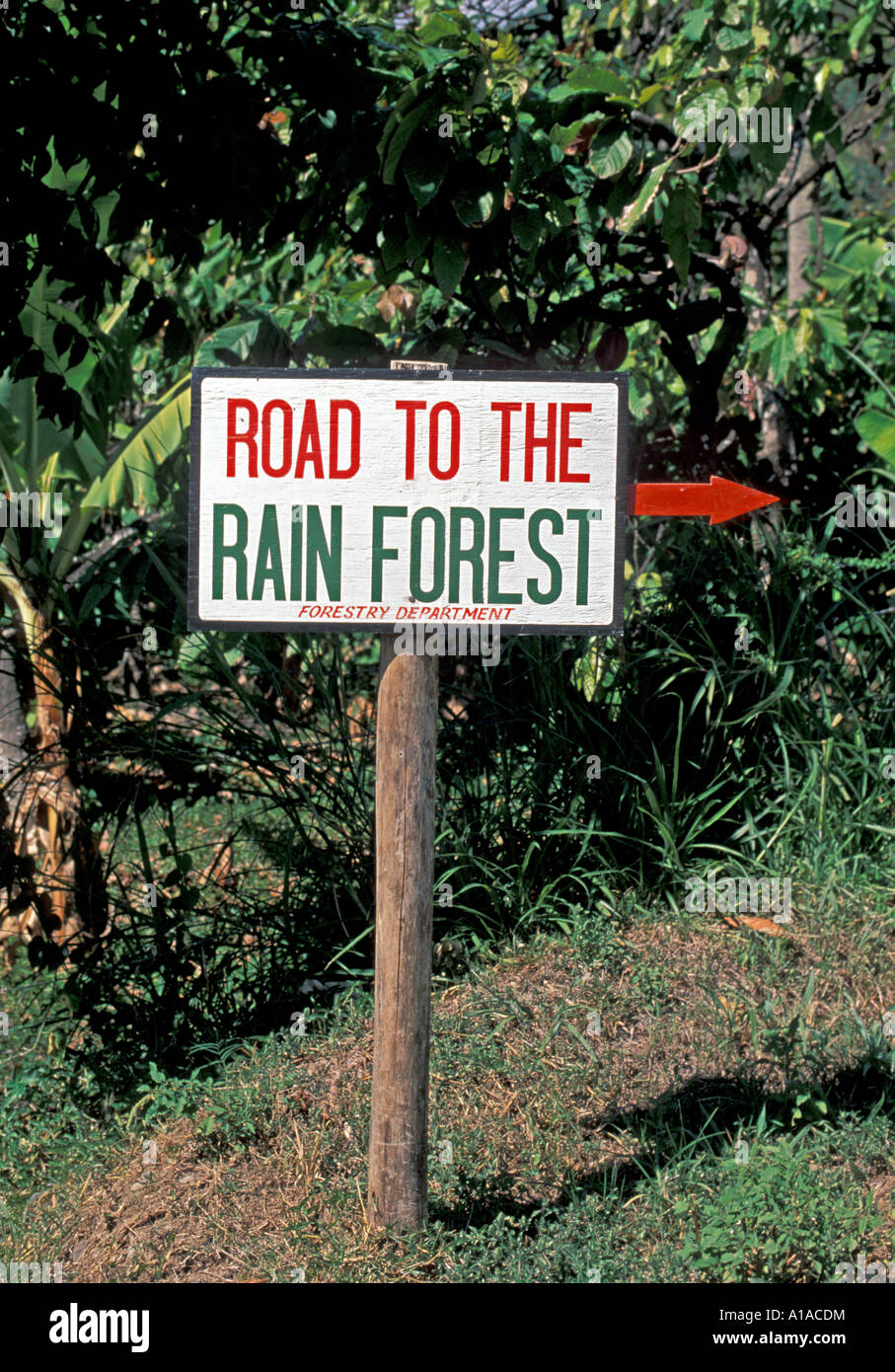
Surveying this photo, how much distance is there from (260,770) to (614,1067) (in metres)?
1.70

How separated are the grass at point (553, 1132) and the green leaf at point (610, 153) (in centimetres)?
267

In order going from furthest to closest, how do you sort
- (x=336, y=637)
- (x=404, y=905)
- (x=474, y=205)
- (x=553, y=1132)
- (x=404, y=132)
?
(x=336, y=637), (x=474, y=205), (x=404, y=132), (x=553, y=1132), (x=404, y=905)

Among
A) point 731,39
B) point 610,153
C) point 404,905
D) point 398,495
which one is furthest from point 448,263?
point 404,905

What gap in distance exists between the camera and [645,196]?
453cm

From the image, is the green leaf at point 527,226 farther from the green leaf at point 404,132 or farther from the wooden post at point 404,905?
the wooden post at point 404,905

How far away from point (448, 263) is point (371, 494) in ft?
5.74

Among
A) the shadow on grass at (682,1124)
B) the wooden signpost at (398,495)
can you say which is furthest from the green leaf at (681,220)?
the shadow on grass at (682,1124)

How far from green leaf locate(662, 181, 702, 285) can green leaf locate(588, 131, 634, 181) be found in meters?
0.22

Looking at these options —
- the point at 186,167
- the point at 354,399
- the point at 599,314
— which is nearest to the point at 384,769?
the point at 354,399

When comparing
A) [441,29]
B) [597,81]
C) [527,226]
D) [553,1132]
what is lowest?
[553,1132]

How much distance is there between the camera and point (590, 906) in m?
4.78

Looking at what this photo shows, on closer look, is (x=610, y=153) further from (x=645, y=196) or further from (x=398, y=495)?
(x=398, y=495)

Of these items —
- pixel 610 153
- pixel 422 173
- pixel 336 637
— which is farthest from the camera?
pixel 336 637

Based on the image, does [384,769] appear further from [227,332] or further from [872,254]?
[872,254]
